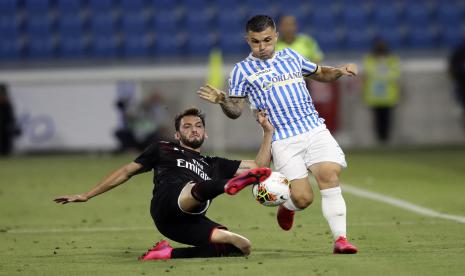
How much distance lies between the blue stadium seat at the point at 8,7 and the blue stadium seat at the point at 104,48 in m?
1.65

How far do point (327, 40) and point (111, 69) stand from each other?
4.38 metres

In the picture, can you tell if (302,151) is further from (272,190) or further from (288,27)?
(288,27)

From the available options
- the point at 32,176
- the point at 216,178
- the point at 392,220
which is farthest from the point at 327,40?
the point at 216,178

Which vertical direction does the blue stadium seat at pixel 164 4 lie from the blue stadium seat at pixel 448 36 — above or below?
above

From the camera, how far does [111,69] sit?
20.1 metres

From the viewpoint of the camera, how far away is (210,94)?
7652 millimetres

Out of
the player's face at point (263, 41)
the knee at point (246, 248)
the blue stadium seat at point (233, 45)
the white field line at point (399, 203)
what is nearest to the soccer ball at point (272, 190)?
the knee at point (246, 248)

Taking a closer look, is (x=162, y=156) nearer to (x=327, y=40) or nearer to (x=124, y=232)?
(x=124, y=232)

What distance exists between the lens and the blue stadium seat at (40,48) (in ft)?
70.2

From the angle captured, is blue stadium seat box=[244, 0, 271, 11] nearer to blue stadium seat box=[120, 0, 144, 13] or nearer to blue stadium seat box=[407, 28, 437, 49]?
blue stadium seat box=[120, 0, 144, 13]

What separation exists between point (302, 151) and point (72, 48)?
46.2 ft

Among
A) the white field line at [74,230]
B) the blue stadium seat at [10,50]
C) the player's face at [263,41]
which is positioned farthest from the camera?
the blue stadium seat at [10,50]

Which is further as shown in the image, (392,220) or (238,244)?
(392,220)

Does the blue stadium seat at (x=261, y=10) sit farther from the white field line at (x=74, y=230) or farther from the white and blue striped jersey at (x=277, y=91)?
the white and blue striped jersey at (x=277, y=91)
